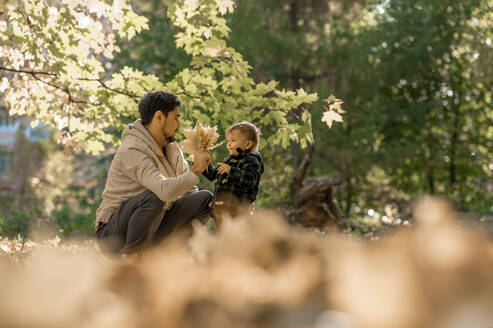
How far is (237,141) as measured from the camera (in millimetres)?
5023

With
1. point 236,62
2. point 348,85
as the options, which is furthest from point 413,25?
point 236,62

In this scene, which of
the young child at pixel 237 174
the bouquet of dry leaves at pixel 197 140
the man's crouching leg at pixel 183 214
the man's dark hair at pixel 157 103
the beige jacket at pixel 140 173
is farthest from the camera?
the young child at pixel 237 174

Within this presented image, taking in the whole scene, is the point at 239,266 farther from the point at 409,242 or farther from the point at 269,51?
the point at 269,51

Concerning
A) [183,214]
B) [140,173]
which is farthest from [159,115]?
[183,214]

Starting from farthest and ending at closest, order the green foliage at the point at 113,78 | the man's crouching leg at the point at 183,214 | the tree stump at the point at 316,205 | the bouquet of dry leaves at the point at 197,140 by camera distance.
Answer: the tree stump at the point at 316,205 → the green foliage at the point at 113,78 → the man's crouching leg at the point at 183,214 → the bouquet of dry leaves at the point at 197,140

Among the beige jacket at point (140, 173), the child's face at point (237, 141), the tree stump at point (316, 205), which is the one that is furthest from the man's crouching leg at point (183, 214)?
the tree stump at point (316, 205)

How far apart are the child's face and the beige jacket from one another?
3.15 ft

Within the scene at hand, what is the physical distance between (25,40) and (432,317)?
5.45m

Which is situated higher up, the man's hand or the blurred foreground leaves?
the man's hand

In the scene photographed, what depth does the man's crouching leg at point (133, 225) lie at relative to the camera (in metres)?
3.67

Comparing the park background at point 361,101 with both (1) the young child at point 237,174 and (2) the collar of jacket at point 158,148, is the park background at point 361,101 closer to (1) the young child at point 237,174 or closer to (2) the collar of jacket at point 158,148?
(1) the young child at point 237,174

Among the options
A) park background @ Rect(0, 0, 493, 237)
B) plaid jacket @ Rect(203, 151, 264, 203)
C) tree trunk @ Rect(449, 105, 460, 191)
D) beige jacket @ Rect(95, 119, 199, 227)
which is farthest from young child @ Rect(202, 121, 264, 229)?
tree trunk @ Rect(449, 105, 460, 191)

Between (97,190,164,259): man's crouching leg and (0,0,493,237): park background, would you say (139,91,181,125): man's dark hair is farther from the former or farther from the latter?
(0,0,493,237): park background

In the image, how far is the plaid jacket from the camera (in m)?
4.73
